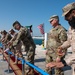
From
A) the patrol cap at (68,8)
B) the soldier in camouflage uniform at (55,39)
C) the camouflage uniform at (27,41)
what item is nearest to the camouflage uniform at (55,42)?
the soldier in camouflage uniform at (55,39)

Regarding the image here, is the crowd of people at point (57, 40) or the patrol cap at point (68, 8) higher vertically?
the patrol cap at point (68, 8)

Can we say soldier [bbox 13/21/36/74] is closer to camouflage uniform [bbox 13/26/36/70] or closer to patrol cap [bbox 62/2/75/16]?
camouflage uniform [bbox 13/26/36/70]

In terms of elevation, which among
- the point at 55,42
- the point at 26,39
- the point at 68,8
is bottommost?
the point at 55,42

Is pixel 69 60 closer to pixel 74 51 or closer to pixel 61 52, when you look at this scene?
pixel 74 51

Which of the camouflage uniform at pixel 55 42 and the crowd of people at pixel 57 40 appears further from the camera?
the camouflage uniform at pixel 55 42

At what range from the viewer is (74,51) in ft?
9.10

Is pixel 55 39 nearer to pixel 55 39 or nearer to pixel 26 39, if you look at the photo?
pixel 55 39

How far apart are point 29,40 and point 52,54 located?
158cm

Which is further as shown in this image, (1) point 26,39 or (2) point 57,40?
(1) point 26,39

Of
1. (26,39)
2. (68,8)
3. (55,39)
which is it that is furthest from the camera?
(26,39)

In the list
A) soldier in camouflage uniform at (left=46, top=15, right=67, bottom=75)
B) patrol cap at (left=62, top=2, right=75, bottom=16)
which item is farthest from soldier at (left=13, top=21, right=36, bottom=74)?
patrol cap at (left=62, top=2, right=75, bottom=16)

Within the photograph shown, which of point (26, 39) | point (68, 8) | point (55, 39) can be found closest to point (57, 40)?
point (55, 39)

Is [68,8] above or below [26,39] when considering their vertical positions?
above

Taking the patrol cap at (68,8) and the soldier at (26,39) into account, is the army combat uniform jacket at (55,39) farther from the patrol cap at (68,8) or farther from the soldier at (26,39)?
the patrol cap at (68,8)
